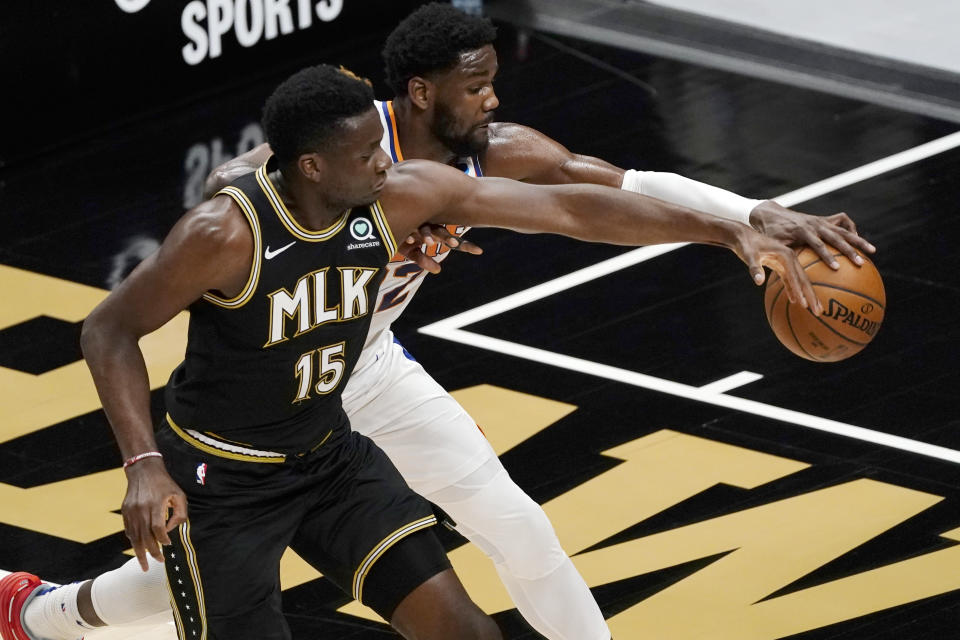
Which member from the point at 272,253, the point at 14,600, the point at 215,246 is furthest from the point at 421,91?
the point at 14,600

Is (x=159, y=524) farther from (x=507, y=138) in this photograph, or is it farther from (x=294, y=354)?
(x=507, y=138)

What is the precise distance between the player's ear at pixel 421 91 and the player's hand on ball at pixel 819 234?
110 centimetres

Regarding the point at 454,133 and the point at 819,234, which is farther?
the point at 454,133

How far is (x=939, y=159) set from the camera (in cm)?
1054

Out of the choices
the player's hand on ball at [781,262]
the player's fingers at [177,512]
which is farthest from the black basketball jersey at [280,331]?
the player's hand on ball at [781,262]

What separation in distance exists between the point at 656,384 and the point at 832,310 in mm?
2743

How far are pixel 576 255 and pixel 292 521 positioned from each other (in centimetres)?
444

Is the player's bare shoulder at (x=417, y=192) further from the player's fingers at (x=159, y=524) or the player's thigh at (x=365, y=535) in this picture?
the player's fingers at (x=159, y=524)

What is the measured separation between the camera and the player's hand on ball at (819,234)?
5.41 metres

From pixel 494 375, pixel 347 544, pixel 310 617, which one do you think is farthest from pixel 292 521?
pixel 494 375

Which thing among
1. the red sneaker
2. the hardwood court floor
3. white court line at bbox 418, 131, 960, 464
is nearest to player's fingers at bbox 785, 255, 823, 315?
the hardwood court floor

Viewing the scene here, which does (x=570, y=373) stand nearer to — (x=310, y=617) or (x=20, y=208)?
(x=310, y=617)

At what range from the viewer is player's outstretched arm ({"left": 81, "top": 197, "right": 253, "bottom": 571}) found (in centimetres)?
489

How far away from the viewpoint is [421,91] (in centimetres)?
596
